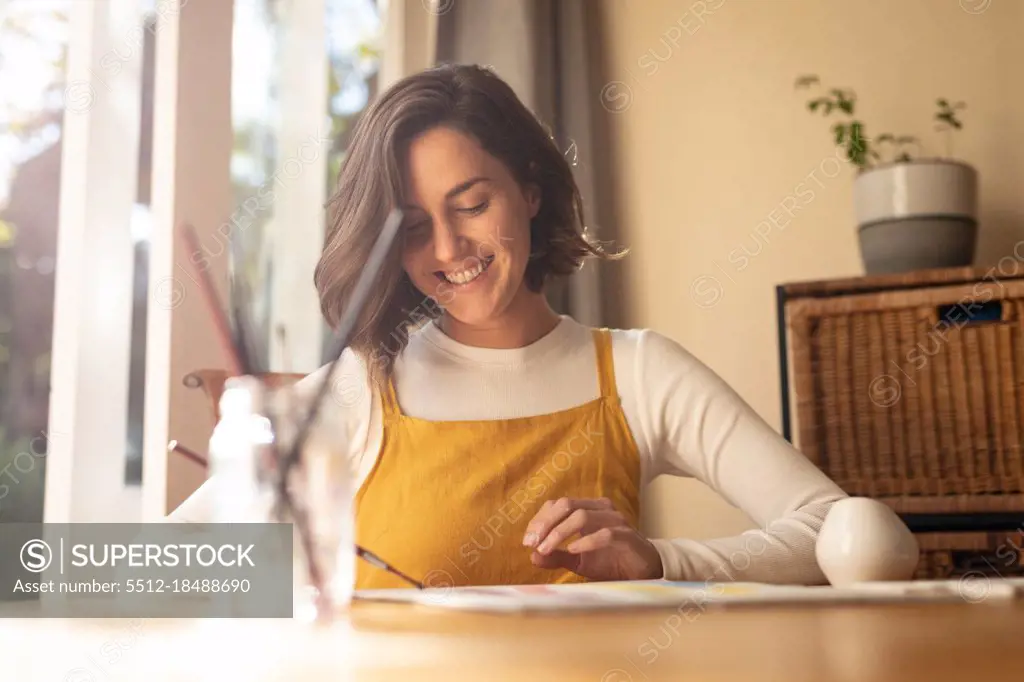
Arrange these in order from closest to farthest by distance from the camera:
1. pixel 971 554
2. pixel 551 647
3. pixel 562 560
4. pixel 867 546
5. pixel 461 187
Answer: pixel 551 647 < pixel 867 546 < pixel 562 560 < pixel 461 187 < pixel 971 554

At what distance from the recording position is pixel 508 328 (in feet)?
3.81

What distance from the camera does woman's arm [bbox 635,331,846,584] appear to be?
79cm

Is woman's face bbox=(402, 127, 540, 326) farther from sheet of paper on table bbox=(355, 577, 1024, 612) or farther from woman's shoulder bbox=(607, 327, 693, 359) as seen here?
sheet of paper on table bbox=(355, 577, 1024, 612)

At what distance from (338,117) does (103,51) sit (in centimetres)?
52

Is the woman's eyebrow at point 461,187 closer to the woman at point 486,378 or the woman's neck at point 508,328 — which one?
the woman at point 486,378

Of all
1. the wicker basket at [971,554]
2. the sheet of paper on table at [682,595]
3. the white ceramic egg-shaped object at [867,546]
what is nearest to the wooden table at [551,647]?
A: the sheet of paper on table at [682,595]

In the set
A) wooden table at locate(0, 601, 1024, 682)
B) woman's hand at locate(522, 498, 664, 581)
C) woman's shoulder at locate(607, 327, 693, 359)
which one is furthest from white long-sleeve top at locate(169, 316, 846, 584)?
wooden table at locate(0, 601, 1024, 682)

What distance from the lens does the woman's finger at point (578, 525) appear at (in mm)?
666

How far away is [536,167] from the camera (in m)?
1.20

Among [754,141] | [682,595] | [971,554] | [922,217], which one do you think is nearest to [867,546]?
[682,595]

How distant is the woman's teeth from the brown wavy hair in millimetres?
38

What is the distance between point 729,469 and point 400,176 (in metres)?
0.47

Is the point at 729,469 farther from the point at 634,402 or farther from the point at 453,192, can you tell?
the point at 453,192

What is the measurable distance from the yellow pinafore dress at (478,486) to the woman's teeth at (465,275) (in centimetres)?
15
